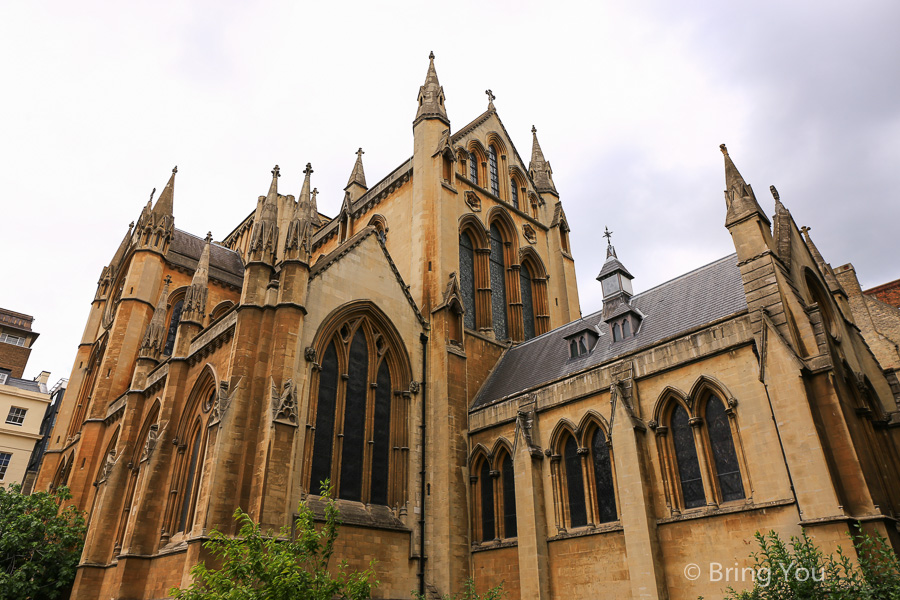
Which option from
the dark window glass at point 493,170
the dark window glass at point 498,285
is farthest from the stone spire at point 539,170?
the dark window glass at point 498,285

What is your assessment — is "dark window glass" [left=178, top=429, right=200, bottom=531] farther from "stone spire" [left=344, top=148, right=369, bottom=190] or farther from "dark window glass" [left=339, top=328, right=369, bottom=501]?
"stone spire" [left=344, top=148, right=369, bottom=190]

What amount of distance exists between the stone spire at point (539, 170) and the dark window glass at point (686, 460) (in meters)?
19.7

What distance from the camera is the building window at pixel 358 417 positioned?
19000 mm

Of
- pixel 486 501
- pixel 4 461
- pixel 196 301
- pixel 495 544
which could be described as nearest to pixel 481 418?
pixel 486 501

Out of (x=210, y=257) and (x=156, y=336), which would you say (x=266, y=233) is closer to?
(x=156, y=336)

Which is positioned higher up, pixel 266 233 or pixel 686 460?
pixel 266 233

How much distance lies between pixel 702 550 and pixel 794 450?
3.33 m

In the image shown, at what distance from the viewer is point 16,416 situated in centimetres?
4500

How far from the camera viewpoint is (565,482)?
18.8 m

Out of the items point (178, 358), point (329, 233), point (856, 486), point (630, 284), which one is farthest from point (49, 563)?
point (856, 486)

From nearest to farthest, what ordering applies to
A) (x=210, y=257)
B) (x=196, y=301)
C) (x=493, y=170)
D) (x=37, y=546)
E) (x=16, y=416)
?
(x=37, y=546)
(x=196, y=301)
(x=493, y=170)
(x=210, y=257)
(x=16, y=416)

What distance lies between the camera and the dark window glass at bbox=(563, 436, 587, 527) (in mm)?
18094

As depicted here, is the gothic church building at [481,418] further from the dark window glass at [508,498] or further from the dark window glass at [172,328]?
the dark window glass at [172,328]

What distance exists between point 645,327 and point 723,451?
5.55 metres
